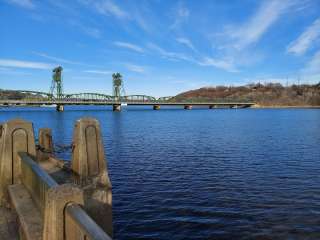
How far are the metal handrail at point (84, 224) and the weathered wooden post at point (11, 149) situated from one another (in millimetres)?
6056

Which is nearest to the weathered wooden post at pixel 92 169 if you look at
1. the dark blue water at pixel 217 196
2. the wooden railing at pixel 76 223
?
the wooden railing at pixel 76 223

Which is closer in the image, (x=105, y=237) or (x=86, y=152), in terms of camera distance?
(x=105, y=237)

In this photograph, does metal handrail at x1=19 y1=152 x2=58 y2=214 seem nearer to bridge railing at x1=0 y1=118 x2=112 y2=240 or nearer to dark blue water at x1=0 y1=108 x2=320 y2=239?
bridge railing at x1=0 y1=118 x2=112 y2=240

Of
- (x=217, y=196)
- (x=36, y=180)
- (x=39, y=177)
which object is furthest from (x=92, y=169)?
(x=217, y=196)

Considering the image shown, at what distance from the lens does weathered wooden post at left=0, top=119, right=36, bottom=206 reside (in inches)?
395

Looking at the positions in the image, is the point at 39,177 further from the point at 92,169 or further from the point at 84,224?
the point at 84,224

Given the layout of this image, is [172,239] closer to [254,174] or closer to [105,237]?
[105,237]

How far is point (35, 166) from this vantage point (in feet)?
27.1

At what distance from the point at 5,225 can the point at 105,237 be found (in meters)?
5.33

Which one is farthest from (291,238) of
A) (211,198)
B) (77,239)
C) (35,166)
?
(77,239)

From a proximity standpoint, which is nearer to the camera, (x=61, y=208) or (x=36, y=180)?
(x=61, y=208)

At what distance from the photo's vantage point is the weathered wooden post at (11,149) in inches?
395

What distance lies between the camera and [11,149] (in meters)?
10.2

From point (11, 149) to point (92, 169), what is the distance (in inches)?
99.4
